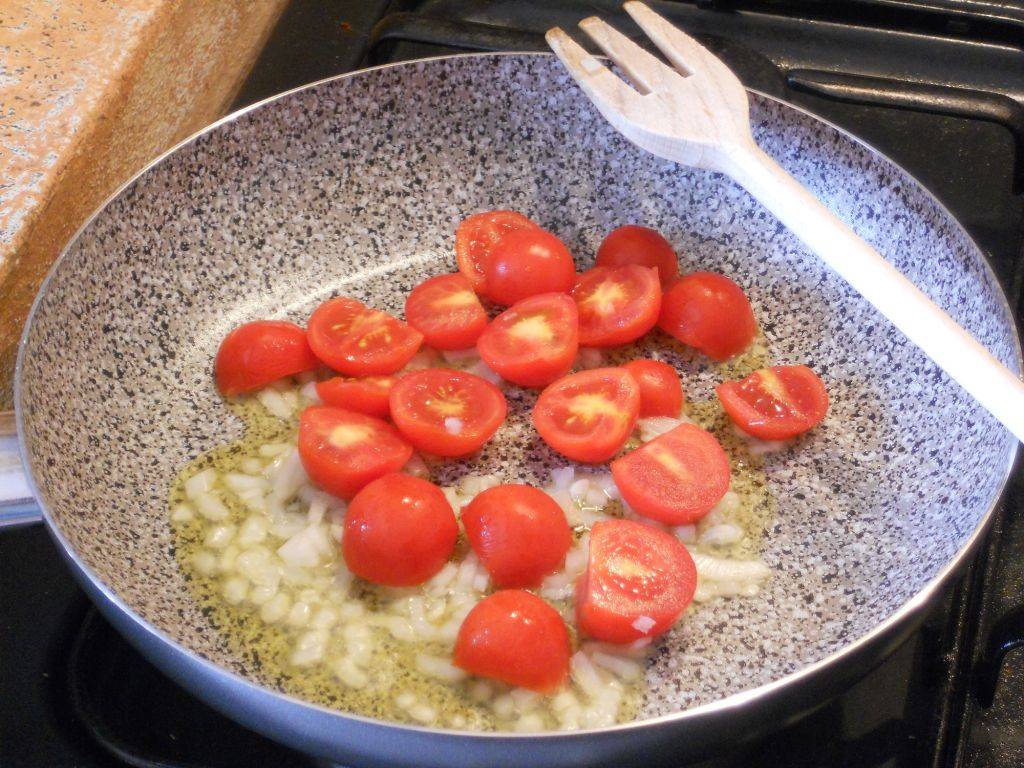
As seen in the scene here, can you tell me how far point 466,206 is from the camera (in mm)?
1052

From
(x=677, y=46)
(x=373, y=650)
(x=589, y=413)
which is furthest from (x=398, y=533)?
(x=677, y=46)

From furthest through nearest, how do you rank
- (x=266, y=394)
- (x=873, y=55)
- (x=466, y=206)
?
1. (x=873, y=55)
2. (x=466, y=206)
3. (x=266, y=394)

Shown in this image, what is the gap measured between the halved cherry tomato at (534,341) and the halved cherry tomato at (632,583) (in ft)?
0.61

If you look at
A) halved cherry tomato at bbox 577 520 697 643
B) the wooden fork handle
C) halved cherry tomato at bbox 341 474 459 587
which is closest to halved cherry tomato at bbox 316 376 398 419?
halved cherry tomato at bbox 341 474 459 587

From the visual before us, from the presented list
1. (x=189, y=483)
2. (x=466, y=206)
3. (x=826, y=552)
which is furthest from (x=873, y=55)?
(x=189, y=483)

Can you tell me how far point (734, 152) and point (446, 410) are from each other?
1.07 ft

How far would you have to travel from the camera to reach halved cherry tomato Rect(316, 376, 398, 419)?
2.80 feet

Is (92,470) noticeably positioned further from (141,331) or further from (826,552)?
(826,552)

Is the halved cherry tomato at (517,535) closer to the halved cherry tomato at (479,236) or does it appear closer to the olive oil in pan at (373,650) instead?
the olive oil in pan at (373,650)

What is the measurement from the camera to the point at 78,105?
1.01 metres

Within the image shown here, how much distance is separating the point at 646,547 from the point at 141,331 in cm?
51

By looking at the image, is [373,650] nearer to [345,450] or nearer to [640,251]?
[345,450]

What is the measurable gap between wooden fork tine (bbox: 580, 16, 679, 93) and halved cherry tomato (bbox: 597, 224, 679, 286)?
134mm

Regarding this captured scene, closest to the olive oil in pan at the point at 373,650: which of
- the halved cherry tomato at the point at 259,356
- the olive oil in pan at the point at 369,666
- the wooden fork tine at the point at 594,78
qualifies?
the olive oil in pan at the point at 369,666
